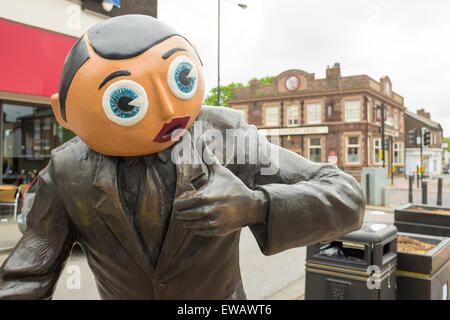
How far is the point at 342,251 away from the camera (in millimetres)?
3867

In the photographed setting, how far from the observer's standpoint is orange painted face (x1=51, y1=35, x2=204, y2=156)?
1168mm

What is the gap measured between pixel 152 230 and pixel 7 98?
31.2 ft

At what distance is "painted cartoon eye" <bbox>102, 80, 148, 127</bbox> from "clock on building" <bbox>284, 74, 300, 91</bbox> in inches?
1056

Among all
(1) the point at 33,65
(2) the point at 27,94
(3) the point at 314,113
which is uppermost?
(3) the point at 314,113

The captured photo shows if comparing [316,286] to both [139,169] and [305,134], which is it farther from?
[305,134]

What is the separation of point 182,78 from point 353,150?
1026 inches

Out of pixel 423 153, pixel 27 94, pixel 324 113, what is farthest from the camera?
pixel 423 153

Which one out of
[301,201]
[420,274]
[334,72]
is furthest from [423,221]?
[334,72]

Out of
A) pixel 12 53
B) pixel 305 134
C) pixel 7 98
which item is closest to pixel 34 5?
pixel 12 53

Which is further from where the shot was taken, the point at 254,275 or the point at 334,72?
the point at 334,72

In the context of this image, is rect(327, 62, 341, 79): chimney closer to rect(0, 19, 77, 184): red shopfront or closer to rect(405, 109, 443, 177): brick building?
rect(405, 109, 443, 177): brick building

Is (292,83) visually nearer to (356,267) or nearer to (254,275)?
(254,275)

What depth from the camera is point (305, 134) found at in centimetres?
2666

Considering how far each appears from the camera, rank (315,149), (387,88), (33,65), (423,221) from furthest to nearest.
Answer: (387,88) → (315,149) → (33,65) → (423,221)
